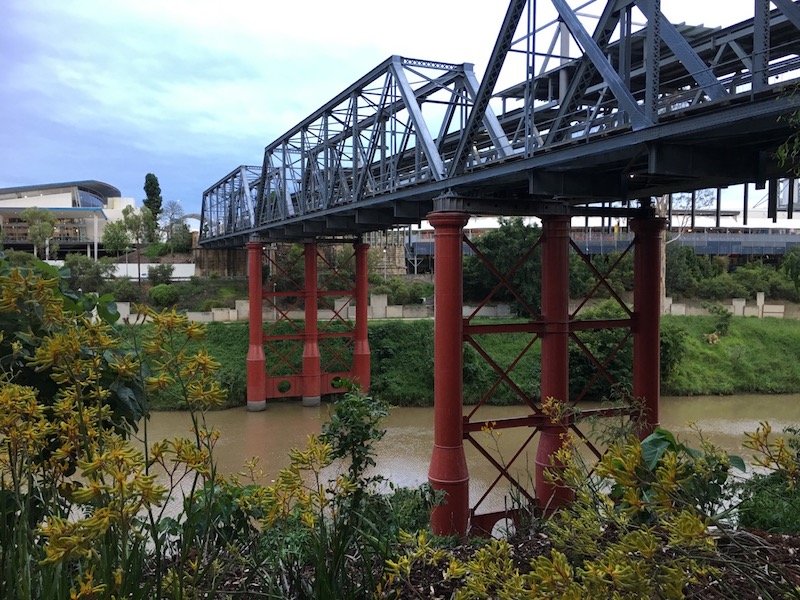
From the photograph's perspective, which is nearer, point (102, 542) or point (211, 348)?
point (102, 542)

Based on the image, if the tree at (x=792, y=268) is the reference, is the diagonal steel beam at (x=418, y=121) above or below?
above

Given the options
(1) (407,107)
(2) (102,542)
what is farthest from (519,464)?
(2) (102,542)

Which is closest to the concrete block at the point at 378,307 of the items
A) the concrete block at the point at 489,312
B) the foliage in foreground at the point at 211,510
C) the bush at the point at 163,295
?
the concrete block at the point at 489,312

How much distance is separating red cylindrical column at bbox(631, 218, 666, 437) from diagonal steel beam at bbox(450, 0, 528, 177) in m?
3.45

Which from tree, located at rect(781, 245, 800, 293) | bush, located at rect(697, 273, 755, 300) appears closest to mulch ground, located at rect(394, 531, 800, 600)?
tree, located at rect(781, 245, 800, 293)

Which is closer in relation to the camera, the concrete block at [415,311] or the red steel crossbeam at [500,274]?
the red steel crossbeam at [500,274]

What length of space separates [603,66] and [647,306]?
5.26 metres

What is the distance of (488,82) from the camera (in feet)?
31.6

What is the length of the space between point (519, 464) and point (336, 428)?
14.5 metres

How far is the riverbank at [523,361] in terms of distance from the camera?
26422 mm

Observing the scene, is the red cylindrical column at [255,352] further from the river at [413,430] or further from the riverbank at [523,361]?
the riverbank at [523,361]

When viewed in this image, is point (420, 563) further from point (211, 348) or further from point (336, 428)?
point (211, 348)

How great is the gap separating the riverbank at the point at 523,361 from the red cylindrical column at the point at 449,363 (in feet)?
48.3

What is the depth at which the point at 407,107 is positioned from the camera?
40.8ft
